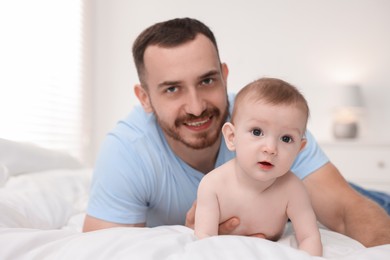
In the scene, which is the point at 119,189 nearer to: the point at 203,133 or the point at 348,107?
the point at 203,133

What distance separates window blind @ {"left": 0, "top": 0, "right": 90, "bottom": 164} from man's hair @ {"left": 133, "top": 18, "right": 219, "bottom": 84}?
1.09 m

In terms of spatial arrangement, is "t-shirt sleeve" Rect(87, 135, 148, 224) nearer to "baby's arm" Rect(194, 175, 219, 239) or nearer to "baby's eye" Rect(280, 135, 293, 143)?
"baby's arm" Rect(194, 175, 219, 239)

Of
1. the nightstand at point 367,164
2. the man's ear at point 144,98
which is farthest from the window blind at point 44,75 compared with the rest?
the nightstand at point 367,164

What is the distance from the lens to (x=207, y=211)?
932 millimetres

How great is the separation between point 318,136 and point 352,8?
1077 mm

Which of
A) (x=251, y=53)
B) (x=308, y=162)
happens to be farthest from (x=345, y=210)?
(x=251, y=53)

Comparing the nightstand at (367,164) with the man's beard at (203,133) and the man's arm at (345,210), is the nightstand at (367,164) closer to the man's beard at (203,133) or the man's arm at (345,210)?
the man's arm at (345,210)

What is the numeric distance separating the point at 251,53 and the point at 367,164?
1.31m

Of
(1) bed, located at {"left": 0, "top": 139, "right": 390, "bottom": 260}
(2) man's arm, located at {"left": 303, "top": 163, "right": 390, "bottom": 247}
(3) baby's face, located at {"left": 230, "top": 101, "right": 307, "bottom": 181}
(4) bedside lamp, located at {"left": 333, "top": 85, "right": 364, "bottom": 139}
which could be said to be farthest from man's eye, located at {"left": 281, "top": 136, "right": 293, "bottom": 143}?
(4) bedside lamp, located at {"left": 333, "top": 85, "right": 364, "bottom": 139}

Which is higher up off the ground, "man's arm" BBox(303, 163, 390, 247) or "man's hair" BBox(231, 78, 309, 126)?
"man's hair" BBox(231, 78, 309, 126)

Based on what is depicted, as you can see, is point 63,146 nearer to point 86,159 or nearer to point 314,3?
point 86,159

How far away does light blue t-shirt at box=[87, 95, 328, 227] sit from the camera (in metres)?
1.22

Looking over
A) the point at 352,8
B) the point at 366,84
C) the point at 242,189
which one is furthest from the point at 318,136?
the point at 242,189

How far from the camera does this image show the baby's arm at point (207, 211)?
91cm
